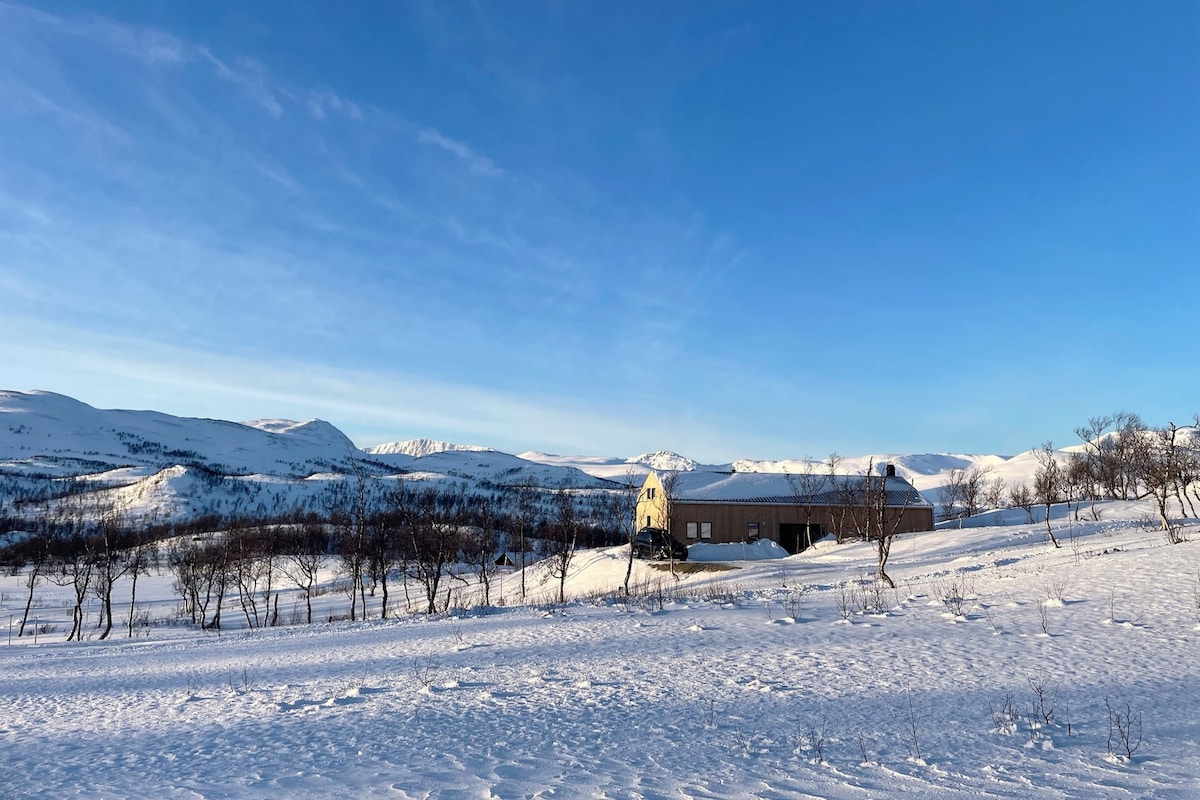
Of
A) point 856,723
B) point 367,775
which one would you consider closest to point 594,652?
point 856,723

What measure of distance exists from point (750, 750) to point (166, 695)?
8.04 metres

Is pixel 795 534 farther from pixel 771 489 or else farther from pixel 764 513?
pixel 771 489

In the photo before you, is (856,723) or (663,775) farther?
(856,723)

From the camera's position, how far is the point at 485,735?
685 cm

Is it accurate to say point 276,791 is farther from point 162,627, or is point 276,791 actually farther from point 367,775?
point 162,627

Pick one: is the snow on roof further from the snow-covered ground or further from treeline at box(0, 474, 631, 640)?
the snow-covered ground

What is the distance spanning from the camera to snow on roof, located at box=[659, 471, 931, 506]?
57938mm

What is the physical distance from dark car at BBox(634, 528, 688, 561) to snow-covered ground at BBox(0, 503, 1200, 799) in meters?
32.2

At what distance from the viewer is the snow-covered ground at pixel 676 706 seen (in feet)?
18.3

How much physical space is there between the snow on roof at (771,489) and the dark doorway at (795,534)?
6.35 ft

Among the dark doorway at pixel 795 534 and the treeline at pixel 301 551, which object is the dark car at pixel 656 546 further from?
the dark doorway at pixel 795 534

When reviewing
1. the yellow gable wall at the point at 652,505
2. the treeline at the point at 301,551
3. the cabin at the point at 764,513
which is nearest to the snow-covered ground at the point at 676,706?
the treeline at the point at 301,551

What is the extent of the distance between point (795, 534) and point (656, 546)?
52.4ft

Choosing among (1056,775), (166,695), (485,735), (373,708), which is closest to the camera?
(1056,775)
